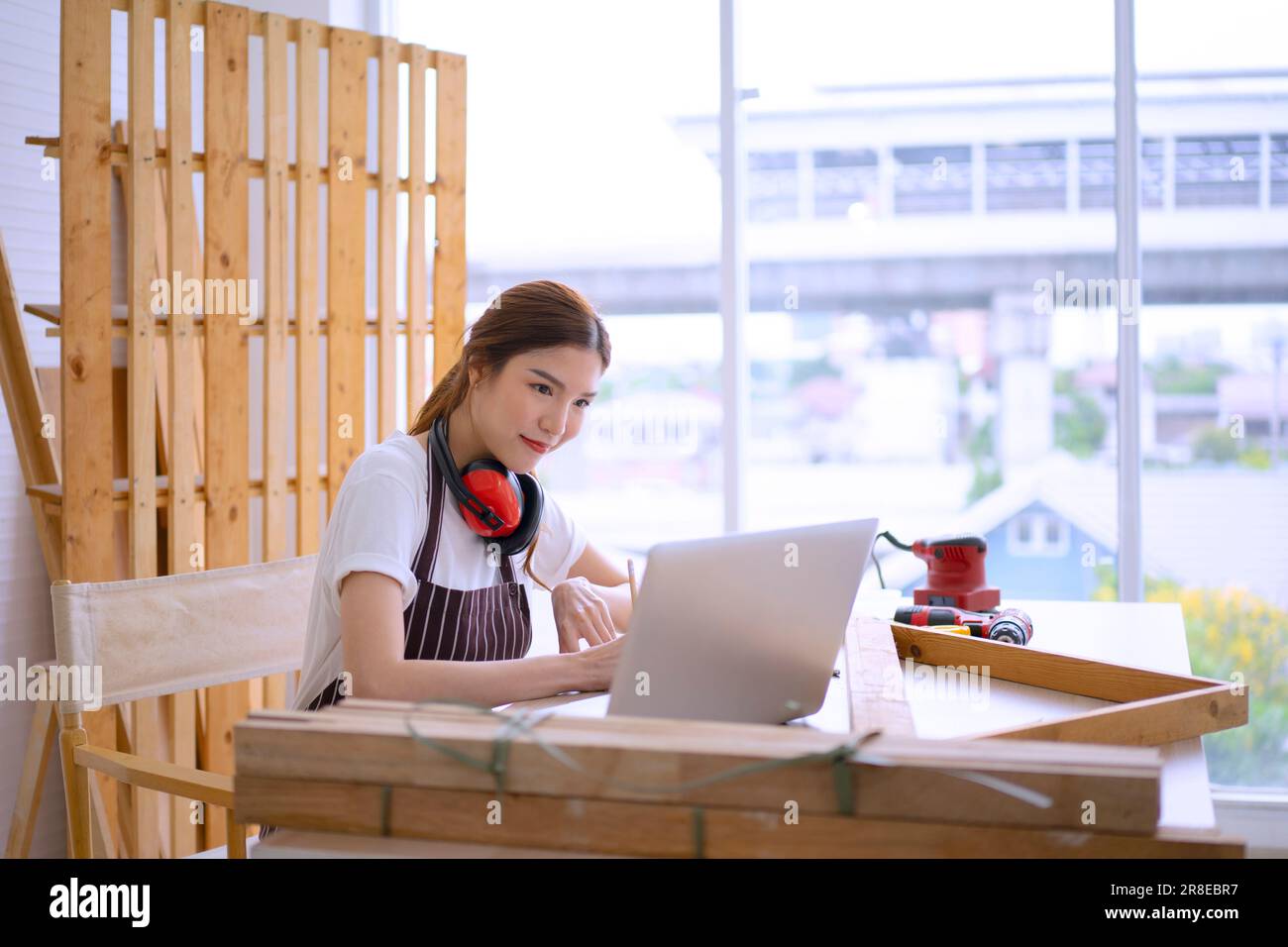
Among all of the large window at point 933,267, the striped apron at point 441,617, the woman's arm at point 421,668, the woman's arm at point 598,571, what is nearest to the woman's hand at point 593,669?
the woman's arm at point 421,668

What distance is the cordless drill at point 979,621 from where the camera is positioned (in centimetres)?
182

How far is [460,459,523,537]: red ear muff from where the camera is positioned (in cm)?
176

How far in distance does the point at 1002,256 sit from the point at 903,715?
2.53 metres

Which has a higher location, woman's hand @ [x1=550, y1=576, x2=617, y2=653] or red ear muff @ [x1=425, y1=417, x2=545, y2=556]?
red ear muff @ [x1=425, y1=417, x2=545, y2=556]

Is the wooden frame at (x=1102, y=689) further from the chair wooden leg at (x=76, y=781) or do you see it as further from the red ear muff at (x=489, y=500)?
the chair wooden leg at (x=76, y=781)

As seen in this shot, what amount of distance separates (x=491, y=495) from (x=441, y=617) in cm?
20

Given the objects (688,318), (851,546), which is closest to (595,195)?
(688,318)

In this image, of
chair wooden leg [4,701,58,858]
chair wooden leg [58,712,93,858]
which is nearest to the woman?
chair wooden leg [58,712,93,858]

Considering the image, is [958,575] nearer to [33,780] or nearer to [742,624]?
[742,624]

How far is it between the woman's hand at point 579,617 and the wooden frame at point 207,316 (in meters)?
1.20

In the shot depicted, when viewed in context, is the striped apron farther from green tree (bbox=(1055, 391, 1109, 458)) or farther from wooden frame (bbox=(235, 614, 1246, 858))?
green tree (bbox=(1055, 391, 1109, 458))

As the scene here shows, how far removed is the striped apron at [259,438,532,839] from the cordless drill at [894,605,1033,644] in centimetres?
68

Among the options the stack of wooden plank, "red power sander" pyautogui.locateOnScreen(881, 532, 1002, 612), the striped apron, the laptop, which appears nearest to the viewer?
the stack of wooden plank
